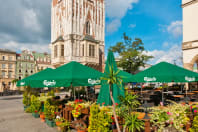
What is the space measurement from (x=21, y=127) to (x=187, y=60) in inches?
753

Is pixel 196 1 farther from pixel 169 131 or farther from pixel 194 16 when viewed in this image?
pixel 169 131

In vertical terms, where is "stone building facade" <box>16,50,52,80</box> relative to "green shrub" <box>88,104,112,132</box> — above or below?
above

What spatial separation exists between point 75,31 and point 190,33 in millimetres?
19174

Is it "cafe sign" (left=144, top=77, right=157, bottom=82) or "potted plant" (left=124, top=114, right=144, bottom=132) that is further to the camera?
"cafe sign" (left=144, top=77, right=157, bottom=82)

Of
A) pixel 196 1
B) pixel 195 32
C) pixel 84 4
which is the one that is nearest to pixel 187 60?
pixel 195 32

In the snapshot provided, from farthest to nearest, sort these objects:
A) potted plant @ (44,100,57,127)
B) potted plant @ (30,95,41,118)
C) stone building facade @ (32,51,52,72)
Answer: stone building facade @ (32,51,52,72), potted plant @ (30,95,41,118), potted plant @ (44,100,57,127)

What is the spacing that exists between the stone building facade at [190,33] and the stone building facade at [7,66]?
54.9m

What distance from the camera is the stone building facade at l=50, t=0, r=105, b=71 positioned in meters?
27.0

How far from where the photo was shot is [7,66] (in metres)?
51.0

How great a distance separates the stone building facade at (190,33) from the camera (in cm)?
1742

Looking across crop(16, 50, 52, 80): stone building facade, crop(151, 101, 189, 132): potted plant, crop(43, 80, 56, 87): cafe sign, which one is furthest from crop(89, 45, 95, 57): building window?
crop(16, 50, 52, 80): stone building facade

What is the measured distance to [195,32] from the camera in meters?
17.6

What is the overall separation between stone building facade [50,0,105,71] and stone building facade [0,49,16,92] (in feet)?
97.3

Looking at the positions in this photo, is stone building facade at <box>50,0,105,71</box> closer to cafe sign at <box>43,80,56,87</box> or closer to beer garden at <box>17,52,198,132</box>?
beer garden at <box>17,52,198,132</box>
